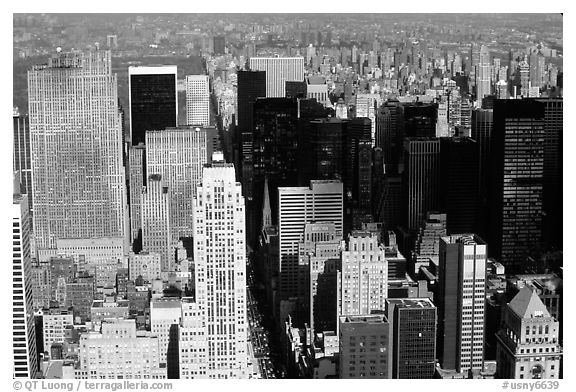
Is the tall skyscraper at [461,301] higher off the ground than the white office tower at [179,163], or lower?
lower

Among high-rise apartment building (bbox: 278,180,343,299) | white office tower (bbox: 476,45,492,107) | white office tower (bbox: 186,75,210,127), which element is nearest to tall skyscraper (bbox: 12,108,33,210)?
white office tower (bbox: 186,75,210,127)

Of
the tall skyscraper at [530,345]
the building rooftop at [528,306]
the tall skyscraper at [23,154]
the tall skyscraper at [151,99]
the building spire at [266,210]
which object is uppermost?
the tall skyscraper at [151,99]

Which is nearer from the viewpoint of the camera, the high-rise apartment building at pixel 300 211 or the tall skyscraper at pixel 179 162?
the tall skyscraper at pixel 179 162

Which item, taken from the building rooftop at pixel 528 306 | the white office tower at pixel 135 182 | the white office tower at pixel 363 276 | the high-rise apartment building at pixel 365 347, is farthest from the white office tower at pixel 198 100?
the building rooftop at pixel 528 306

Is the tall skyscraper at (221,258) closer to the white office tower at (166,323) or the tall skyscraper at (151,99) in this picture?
the white office tower at (166,323)

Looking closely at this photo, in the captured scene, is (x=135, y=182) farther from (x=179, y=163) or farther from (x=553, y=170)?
(x=553, y=170)
